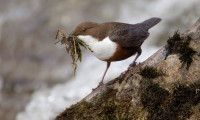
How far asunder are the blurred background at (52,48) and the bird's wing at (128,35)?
8.48ft

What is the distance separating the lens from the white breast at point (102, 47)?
3502mm

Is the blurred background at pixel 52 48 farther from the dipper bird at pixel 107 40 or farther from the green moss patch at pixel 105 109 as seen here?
the green moss patch at pixel 105 109

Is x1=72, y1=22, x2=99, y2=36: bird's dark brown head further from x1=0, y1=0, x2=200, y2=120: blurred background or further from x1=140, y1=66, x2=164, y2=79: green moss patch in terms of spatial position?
x1=0, y1=0, x2=200, y2=120: blurred background

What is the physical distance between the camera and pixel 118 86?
304cm

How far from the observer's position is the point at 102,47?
351cm

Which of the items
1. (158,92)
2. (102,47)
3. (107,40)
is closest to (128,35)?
(107,40)

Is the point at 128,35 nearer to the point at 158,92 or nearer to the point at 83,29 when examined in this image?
the point at 83,29

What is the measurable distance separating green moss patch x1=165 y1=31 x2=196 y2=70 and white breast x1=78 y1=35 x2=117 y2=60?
0.73m

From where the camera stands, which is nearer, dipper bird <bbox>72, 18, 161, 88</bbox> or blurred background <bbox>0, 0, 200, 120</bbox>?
dipper bird <bbox>72, 18, 161, 88</bbox>

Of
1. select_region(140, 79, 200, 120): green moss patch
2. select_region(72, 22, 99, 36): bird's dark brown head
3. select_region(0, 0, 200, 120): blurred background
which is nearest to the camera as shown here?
select_region(140, 79, 200, 120): green moss patch

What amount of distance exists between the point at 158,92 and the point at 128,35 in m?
1.27

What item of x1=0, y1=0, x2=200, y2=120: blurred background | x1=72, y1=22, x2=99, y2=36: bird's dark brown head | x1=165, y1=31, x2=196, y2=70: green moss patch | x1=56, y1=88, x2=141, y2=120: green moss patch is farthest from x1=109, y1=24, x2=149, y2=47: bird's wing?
x1=0, y1=0, x2=200, y2=120: blurred background

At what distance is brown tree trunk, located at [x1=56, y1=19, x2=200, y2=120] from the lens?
2551 mm

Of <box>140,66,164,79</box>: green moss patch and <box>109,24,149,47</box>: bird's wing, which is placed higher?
<box>109,24,149,47</box>: bird's wing
